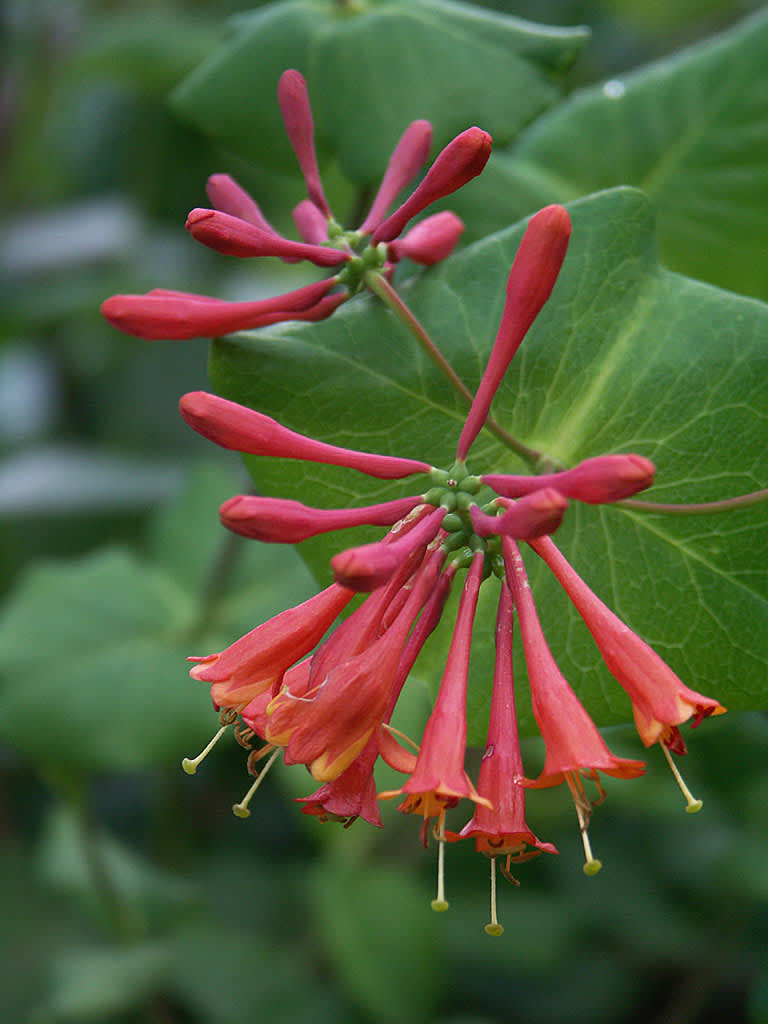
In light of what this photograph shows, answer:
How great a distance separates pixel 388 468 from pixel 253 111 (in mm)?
664

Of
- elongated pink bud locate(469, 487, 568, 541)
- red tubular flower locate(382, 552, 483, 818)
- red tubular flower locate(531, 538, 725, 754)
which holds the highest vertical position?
elongated pink bud locate(469, 487, 568, 541)

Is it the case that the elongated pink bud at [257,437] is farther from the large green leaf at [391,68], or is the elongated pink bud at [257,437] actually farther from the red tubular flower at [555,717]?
the large green leaf at [391,68]

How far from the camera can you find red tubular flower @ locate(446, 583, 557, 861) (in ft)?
2.43

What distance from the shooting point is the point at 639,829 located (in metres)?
1.82

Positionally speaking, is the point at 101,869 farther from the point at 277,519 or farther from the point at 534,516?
the point at 534,516

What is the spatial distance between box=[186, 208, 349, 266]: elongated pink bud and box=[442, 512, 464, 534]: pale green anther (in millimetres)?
275

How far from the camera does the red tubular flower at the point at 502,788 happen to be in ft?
2.43

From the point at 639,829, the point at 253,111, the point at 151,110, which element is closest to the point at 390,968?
the point at 639,829

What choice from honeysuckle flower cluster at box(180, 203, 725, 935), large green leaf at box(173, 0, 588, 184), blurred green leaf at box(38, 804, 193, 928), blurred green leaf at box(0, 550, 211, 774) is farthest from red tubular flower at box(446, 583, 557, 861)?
blurred green leaf at box(38, 804, 193, 928)

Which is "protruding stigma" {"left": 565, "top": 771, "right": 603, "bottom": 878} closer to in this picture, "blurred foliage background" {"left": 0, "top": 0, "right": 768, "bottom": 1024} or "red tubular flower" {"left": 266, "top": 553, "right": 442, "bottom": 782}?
"red tubular flower" {"left": 266, "top": 553, "right": 442, "bottom": 782}

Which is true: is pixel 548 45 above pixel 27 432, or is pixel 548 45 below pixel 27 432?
above

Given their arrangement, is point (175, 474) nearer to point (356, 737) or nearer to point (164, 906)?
point (164, 906)

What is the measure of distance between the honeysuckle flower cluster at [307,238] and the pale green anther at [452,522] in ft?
0.87

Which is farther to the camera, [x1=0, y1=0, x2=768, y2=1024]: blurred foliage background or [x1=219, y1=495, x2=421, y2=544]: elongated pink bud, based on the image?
[x1=0, y1=0, x2=768, y2=1024]: blurred foliage background
